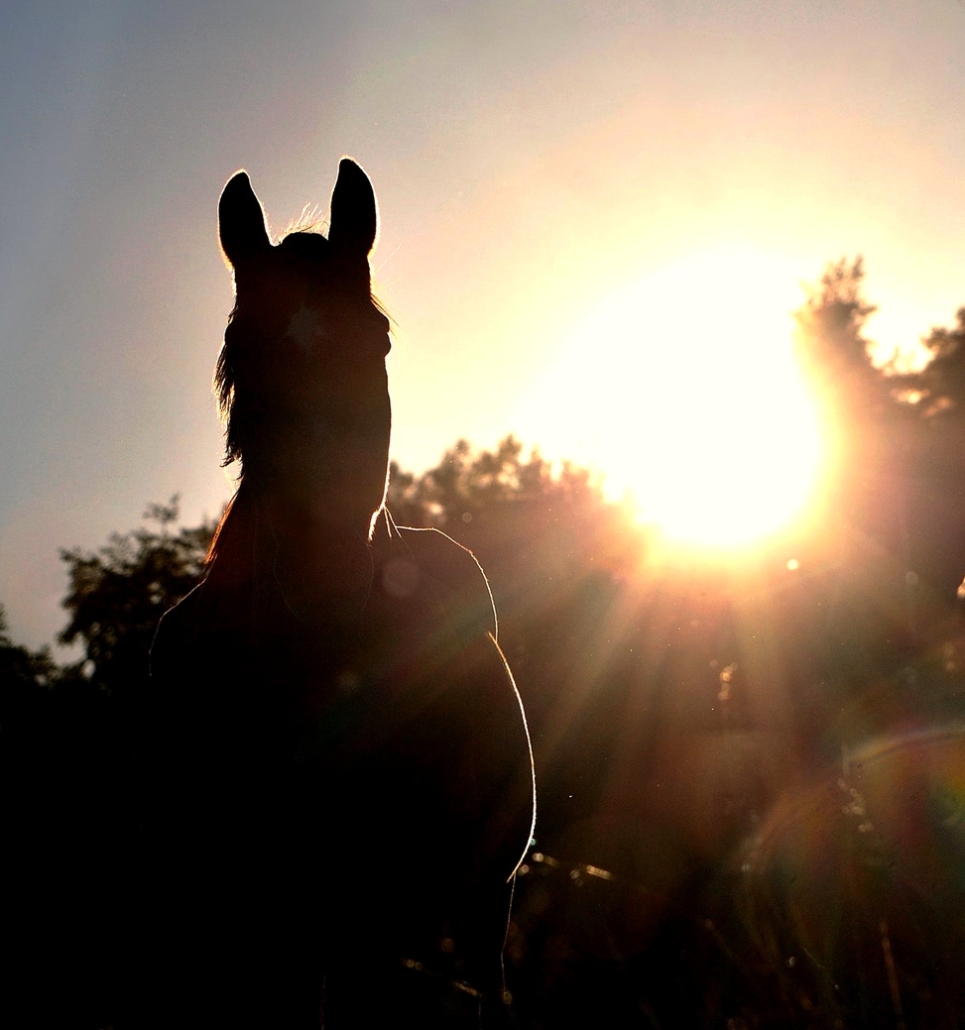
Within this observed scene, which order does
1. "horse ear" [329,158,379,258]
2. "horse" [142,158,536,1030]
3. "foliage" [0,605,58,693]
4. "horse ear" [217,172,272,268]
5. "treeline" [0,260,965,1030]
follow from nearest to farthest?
"horse" [142,158,536,1030] < "horse ear" [217,172,272,268] < "horse ear" [329,158,379,258] < "treeline" [0,260,965,1030] < "foliage" [0,605,58,693]

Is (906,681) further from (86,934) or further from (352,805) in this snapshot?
(86,934)

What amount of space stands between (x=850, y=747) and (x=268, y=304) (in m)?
5.63

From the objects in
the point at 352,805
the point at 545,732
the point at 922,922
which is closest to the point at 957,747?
the point at 922,922

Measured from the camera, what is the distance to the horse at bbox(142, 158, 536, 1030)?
2125mm

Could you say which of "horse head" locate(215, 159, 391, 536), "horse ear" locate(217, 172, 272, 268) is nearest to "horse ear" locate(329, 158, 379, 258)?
"horse head" locate(215, 159, 391, 536)

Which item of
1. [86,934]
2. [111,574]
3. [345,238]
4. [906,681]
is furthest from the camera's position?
[111,574]

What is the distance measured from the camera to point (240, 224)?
2531 millimetres

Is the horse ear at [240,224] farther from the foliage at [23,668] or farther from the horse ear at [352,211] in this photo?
the foliage at [23,668]

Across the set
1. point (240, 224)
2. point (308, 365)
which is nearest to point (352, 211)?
point (240, 224)

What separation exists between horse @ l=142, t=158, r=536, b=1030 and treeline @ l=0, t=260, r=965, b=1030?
1.21 ft

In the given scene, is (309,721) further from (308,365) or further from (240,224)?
(240,224)

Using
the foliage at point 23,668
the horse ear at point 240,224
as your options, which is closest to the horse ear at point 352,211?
the horse ear at point 240,224

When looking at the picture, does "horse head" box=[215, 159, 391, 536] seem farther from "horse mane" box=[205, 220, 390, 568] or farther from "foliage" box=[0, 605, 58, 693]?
"foliage" box=[0, 605, 58, 693]

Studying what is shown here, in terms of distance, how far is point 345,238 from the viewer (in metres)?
2.63
